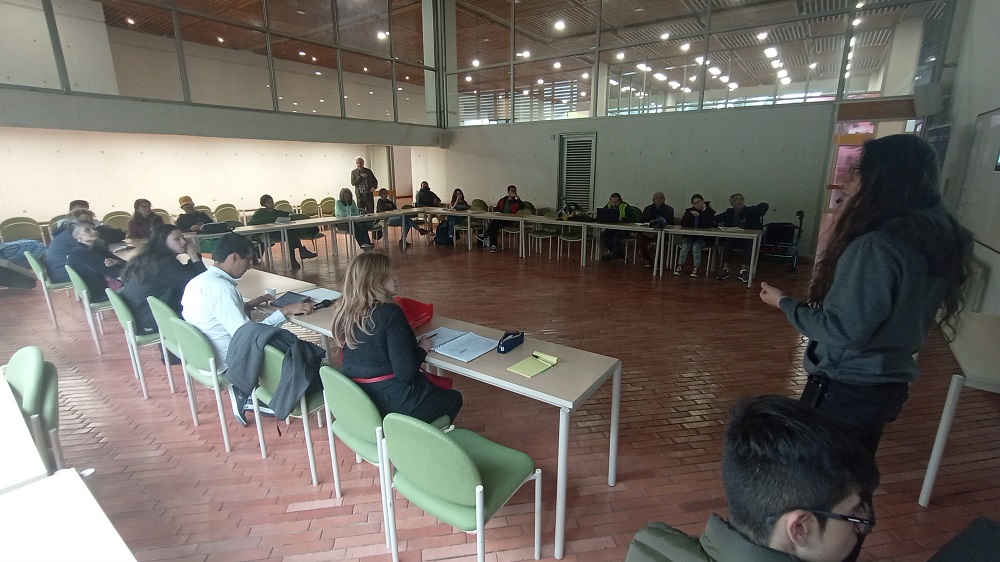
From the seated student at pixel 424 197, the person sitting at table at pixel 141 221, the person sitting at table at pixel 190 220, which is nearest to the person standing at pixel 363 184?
the seated student at pixel 424 197

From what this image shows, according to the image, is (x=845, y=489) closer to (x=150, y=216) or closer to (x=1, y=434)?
(x=1, y=434)

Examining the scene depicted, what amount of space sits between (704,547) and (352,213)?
8.67 m

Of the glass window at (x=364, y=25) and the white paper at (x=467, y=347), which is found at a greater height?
the glass window at (x=364, y=25)

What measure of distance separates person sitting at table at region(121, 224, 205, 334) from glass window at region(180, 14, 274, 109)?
592 cm

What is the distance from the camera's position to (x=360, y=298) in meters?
2.10

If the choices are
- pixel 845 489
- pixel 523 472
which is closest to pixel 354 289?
pixel 523 472

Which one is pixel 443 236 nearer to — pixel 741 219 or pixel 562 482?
pixel 741 219

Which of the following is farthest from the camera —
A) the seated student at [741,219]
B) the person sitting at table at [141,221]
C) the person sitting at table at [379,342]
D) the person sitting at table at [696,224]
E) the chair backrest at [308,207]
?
the chair backrest at [308,207]

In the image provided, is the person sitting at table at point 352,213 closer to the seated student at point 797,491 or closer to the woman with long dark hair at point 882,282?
the woman with long dark hair at point 882,282

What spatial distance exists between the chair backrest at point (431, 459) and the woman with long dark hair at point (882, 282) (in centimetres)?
126

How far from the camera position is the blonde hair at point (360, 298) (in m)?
2.09

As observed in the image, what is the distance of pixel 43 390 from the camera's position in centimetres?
186

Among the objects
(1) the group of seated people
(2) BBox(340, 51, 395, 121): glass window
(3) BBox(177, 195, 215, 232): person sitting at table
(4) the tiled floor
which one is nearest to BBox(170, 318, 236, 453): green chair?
(4) the tiled floor

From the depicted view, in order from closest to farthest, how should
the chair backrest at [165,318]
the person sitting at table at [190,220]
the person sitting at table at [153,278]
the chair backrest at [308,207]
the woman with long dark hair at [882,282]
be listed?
the woman with long dark hair at [882,282], the chair backrest at [165,318], the person sitting at table at [153,278], the person sitting at table at [190,220], the chair backrest at [308,207]
